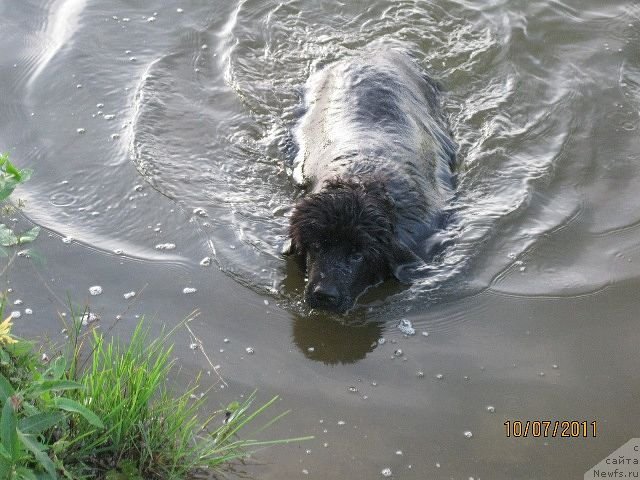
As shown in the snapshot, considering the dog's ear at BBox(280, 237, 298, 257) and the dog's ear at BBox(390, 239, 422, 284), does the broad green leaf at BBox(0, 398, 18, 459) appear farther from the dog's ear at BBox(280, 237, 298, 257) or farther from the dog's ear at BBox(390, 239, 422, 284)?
the dog's ear at BBox(390, 239, 422, 284)

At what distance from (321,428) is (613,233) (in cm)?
333

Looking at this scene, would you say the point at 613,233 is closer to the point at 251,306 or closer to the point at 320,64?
the point at 251,306

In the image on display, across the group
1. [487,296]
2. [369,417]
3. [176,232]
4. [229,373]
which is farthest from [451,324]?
[176,232]

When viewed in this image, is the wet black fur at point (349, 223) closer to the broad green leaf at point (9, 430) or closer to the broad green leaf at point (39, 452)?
the broad green leaf at point (39, 452)

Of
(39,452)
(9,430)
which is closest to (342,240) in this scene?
(39,452)

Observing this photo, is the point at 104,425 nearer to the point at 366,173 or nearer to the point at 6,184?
the point at 6,184

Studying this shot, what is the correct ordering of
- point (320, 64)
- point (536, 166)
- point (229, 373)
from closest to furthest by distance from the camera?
point (229, 373) → point (536, 166) → point (320, 64)

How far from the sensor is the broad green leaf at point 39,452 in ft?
11.5

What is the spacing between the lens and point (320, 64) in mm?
9617

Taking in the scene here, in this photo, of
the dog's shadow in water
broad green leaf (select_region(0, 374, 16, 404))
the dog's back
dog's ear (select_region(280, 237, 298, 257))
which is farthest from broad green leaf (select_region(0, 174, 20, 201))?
the dog's back

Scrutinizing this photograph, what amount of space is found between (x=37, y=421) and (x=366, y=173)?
3.90 meters

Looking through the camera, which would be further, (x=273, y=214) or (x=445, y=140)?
(x=445, y=140)

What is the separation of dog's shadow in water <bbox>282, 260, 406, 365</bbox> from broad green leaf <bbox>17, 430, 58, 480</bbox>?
8.38ft

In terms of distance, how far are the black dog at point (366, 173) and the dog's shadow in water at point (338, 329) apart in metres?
0.09
